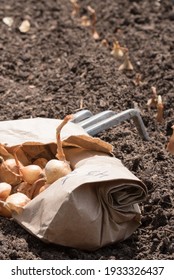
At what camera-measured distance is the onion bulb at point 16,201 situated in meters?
3.60

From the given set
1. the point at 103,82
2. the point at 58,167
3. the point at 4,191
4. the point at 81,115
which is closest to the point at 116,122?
the point at 81,115

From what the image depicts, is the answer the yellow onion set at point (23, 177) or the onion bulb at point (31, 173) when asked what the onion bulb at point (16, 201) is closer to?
the yellow onion set at point (23, 177)

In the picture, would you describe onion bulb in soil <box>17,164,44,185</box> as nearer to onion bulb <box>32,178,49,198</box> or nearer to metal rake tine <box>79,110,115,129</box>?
onion bulb <box>32,178,49,198</box>

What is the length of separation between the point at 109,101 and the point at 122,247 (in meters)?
1.55

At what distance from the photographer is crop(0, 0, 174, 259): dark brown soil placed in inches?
142

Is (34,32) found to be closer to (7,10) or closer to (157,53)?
(7,10)

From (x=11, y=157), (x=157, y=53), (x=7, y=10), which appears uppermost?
(x=11, y=157)

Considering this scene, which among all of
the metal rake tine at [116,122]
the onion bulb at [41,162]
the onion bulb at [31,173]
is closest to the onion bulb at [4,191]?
the onion bulb at [31,173]

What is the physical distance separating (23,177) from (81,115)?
723 millimetres

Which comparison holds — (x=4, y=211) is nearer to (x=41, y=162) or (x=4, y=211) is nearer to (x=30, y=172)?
(x=30, y=172)

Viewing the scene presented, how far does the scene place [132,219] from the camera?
11.9 ft

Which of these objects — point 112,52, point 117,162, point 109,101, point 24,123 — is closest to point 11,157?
point 24,123

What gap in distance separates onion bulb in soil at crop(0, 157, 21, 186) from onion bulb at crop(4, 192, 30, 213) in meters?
0.14
